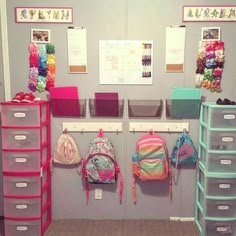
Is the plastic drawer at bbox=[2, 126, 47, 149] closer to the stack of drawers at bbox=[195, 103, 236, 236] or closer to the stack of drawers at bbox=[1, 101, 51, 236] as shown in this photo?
the stack of drawers at bbox=[1, 101, 51, 236]

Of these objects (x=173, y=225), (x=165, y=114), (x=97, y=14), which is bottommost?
(x=173, y=225)

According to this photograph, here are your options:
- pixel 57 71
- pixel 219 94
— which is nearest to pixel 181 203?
pixel 219 94

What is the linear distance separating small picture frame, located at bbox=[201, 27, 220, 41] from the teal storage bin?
1.53 feet

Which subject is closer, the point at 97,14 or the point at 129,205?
the point at 97,14

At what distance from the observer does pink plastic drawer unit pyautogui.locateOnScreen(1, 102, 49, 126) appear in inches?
97.2

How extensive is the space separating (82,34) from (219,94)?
1.35m

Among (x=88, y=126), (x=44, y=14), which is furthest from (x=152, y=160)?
(x=44, y=14)

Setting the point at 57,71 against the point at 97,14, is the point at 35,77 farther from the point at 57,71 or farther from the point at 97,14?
the point at 97,14

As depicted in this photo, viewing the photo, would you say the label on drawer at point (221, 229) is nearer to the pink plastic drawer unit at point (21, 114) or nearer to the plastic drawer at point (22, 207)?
the plastic drawer at point (22, 207)

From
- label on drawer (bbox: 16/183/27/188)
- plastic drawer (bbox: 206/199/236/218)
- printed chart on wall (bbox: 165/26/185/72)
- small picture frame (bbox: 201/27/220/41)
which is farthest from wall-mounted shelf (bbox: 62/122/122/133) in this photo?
small picture frame (bbox: 201/27/220/41)

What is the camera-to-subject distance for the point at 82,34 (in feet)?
8.85

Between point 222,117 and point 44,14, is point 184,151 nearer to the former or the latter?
point 222,117

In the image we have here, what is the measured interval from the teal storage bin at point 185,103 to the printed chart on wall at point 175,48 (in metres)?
0.21

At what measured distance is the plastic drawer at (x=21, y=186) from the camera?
8.29 feet
